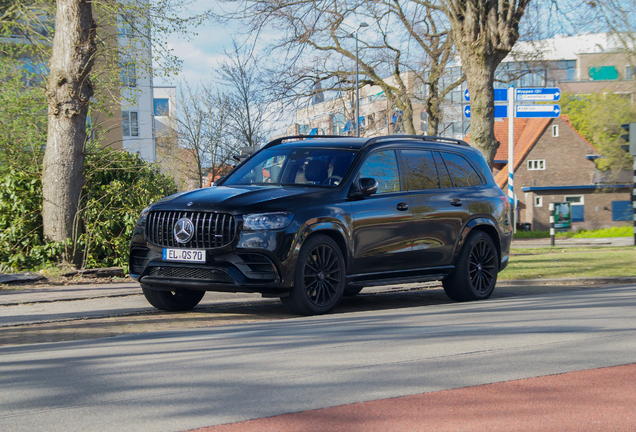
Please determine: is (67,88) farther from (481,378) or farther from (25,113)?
(481,378)

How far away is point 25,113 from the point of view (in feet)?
50.0

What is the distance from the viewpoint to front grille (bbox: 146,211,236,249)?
7254 mm

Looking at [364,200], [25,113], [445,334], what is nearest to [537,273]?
[364,200]

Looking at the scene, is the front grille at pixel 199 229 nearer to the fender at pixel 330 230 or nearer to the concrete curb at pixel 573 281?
the fender at pixel 330 230

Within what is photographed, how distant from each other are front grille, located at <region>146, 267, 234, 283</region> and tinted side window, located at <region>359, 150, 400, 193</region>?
210 centimetres

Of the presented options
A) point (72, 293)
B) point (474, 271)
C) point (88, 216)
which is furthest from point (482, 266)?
point (88, 216)

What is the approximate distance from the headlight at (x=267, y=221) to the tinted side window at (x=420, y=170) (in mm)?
2141

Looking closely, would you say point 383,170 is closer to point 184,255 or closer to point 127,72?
point 184,255

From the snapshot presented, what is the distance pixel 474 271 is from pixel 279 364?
16.8 feet

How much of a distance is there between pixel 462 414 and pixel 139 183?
9.92m

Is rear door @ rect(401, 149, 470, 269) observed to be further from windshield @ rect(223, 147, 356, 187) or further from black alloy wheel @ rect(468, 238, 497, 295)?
windshield @ rect(223, 147, 356, 187)

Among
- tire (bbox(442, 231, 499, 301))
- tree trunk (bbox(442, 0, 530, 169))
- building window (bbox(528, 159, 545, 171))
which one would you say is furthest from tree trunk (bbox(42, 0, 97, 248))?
building window (bbox(528, 159, 545, 171))

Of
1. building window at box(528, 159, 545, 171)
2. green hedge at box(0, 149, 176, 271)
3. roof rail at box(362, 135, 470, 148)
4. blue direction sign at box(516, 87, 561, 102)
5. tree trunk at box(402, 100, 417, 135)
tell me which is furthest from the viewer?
building window at box(528, 159, 545, 171)

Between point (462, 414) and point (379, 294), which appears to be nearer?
point (462, 414)
